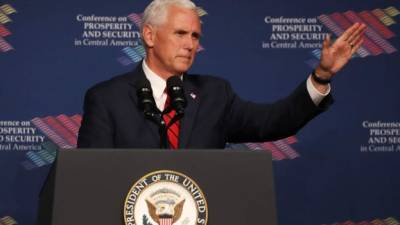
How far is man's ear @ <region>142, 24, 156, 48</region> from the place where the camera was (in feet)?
10.1

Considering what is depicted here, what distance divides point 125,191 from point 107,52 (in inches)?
77.8

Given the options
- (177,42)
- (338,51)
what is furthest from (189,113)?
(338,51)

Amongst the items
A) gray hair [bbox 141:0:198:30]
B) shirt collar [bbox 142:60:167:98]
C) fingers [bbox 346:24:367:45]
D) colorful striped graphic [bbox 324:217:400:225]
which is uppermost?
gray hair [bbox 141:0:198:30]

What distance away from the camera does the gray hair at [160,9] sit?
3000 mm

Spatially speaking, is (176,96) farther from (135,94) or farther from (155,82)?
(155,82)

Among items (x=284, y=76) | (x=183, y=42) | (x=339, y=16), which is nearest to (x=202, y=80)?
(x=183, y=42)

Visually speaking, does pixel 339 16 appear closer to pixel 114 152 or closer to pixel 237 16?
pixel 237 16

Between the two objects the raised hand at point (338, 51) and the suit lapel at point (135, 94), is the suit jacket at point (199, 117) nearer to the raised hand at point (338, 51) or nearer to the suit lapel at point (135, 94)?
the suit lapel at point (135, 94)

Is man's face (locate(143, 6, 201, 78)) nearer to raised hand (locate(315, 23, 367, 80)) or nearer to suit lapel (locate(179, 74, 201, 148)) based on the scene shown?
suit lapel (locate(179, 74, 201, 148))

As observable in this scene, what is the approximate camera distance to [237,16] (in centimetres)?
401

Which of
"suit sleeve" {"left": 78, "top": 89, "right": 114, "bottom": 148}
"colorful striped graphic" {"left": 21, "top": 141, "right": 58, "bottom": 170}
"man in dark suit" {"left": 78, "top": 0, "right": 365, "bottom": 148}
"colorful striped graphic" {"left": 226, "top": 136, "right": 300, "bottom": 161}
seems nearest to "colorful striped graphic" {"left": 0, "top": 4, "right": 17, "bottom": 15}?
"colorful striped graphic" {"left": 21, "top": 141, "right": 58, "bottom": 170}

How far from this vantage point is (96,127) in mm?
2801

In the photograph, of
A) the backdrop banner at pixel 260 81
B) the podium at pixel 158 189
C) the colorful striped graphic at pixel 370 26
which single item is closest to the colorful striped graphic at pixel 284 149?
the backdrop banner at pixel 260 81

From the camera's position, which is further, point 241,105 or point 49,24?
point 49,24
